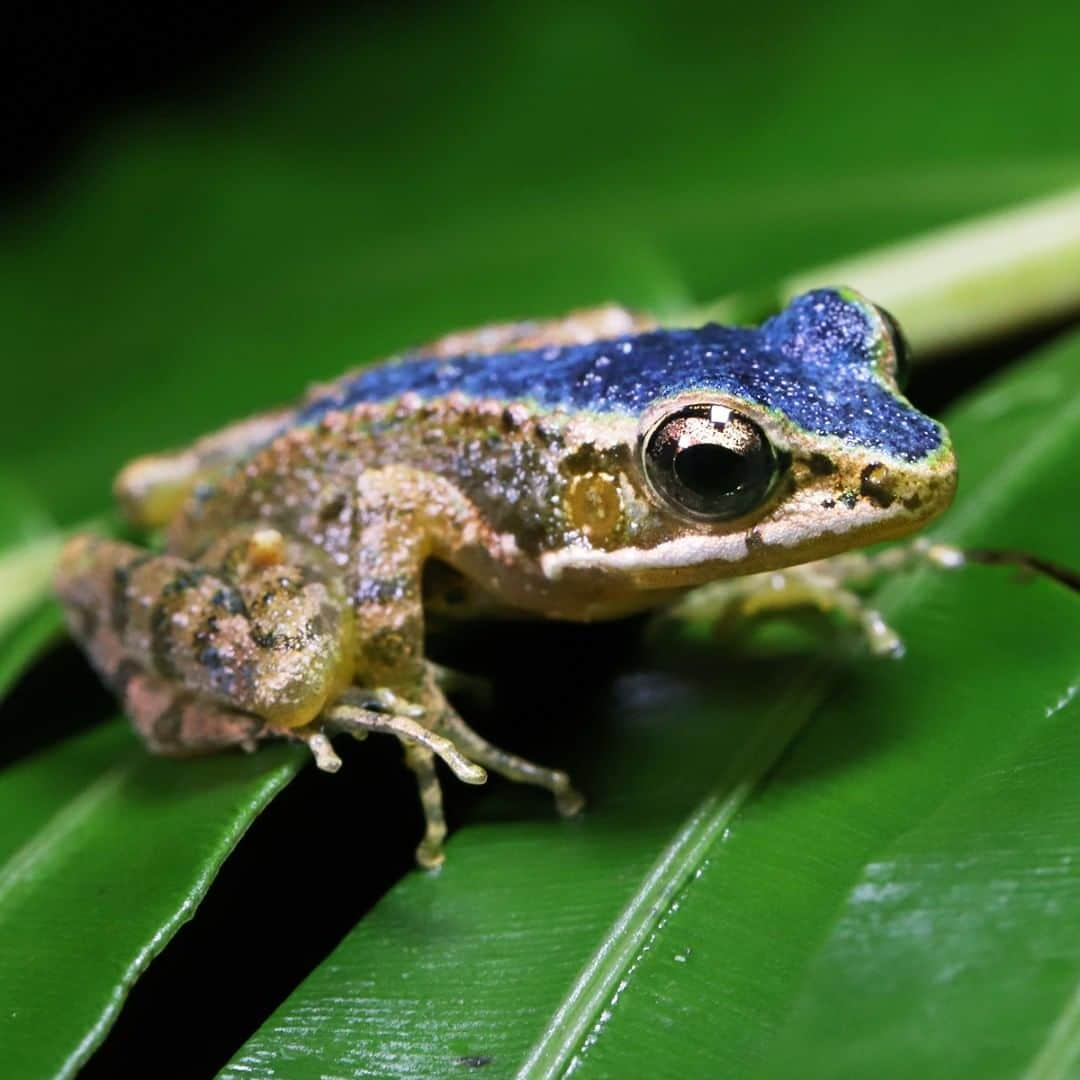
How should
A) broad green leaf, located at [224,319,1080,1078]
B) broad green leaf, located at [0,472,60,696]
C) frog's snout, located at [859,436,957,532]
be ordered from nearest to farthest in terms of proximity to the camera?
1. broad green leaf, located at [224,319,1080,1078]
2. frog's snout, located at [859,436,957,532]
3. broad green leaf, located at [0,472,60,696]

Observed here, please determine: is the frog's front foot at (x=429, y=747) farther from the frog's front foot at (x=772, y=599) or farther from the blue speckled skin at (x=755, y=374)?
the blue speckled skin at (x=755, y=374)

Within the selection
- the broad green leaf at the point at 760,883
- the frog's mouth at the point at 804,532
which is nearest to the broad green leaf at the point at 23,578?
the broad green leaf at the point at 760,883

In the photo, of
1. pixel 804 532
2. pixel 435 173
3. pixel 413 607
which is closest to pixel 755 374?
pixel 804 532

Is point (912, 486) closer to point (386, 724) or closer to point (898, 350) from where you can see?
point (898, 350)

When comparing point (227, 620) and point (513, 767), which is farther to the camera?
point (227, 620)

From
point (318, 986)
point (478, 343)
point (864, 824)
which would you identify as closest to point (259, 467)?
point (478, 343)

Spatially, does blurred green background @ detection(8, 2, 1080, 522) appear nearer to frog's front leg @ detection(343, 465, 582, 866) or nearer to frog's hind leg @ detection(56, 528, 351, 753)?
frog's hind leg @ detection(56, 528, 351, 753)

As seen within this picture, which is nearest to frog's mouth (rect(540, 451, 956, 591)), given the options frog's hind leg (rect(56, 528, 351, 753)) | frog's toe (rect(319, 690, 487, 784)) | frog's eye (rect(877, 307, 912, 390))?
frog's eye (rect(877, 307, 912, 390))
